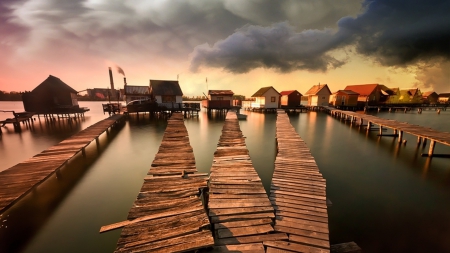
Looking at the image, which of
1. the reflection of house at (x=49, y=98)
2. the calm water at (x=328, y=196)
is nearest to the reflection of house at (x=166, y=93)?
the reflection of house at (x=49, y=98)

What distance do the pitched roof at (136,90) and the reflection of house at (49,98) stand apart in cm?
1054

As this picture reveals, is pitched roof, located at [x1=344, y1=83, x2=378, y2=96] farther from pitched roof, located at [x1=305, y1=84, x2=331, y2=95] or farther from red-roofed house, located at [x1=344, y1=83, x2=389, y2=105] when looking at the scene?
pitched roof, located at [x1=305, y1=84, x2=331, y2=95]

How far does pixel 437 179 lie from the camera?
1146 centimetres

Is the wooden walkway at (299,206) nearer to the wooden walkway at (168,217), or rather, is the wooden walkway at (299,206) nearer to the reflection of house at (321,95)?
the wooden walkway at (168,217)

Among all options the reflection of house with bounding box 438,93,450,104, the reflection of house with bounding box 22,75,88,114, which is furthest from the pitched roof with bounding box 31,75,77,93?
the reflection of house with bounding box 438,93,450,104

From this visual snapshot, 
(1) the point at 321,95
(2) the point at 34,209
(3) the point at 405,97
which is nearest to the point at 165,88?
(2) the point at 34,209

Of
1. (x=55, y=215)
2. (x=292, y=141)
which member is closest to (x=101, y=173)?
(x=55, y=215)

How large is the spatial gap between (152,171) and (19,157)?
51.7 ft

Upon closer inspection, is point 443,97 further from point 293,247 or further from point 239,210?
point 239,210

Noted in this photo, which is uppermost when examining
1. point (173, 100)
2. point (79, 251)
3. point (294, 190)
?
point (173, 100)

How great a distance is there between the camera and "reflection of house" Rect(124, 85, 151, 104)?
41544 millimetres

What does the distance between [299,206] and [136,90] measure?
45246 millimetres

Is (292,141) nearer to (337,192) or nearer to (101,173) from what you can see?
(337,192)

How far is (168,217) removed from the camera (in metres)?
5.56
